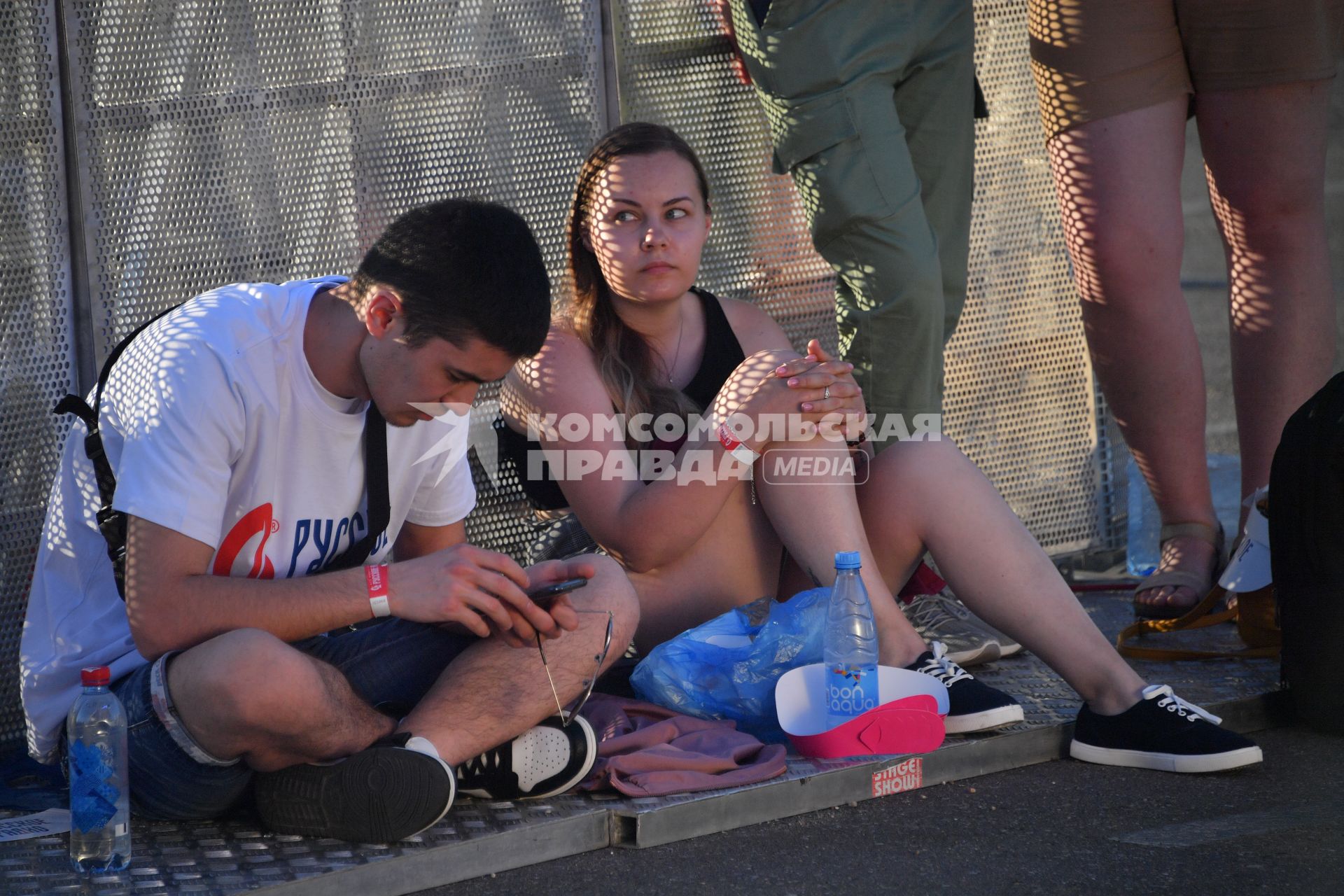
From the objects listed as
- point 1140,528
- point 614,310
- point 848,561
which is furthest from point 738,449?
point 1140,528

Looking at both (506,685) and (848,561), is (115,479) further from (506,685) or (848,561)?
(848,561)

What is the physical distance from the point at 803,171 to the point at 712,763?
152cm

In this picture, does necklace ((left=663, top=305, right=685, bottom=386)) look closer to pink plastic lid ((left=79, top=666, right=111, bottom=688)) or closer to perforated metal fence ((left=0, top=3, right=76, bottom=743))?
perforated metal fence ((left=0, top=3, right=76, bottom=743))

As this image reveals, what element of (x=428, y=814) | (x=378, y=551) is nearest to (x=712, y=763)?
(x=428, y=814)

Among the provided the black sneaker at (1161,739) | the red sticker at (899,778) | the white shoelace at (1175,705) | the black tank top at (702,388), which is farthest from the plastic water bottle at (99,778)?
the white shoelace at (1175,705)

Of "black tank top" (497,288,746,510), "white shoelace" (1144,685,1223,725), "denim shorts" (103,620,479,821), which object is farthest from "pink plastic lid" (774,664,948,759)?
"black tank top" (497,288,746,510)

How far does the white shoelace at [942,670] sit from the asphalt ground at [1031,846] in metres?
0.22

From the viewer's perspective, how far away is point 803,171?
3.51 metres

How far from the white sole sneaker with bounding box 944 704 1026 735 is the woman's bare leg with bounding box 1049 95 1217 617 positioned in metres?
1.01

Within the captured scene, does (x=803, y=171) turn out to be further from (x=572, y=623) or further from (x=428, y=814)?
(x=428, y=814)

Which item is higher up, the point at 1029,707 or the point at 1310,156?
the point at 1310,156

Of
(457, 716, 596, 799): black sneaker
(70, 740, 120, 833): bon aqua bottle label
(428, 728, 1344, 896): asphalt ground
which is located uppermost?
(70, 740, 120, 833): bon aqua bottle label

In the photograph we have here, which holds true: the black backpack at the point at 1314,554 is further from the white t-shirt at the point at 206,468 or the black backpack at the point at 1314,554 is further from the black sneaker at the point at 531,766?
the white t-shirt at the point at 206,468

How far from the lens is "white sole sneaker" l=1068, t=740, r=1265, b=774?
2797 mm
